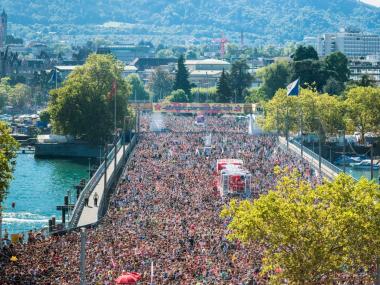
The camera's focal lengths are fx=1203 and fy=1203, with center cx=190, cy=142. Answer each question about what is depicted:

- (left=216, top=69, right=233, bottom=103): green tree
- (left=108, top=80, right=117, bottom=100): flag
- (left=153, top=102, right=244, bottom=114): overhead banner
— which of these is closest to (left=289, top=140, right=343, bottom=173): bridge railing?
(left=108, top=80, right=117, bottom=100): flag

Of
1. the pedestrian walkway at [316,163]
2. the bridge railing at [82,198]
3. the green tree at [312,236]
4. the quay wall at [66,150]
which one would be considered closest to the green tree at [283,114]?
the pedestrian walkway at [316,163]

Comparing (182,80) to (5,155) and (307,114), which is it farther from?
(5,155)

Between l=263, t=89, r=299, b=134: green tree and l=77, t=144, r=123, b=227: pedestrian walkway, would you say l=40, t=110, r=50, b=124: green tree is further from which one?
l=77, t=144, r=123, b=227: pedestrian walkway

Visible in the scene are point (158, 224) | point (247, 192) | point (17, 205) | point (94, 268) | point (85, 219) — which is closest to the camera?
point (94, 268)

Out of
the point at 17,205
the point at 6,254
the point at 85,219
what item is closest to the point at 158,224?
the point at 85,219

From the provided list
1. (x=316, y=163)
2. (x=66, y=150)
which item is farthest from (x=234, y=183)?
(x=66, y=150)

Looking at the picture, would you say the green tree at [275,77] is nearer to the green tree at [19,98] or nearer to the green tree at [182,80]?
the green tree at [182,80]

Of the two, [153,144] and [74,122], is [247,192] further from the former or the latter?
[74,122]
